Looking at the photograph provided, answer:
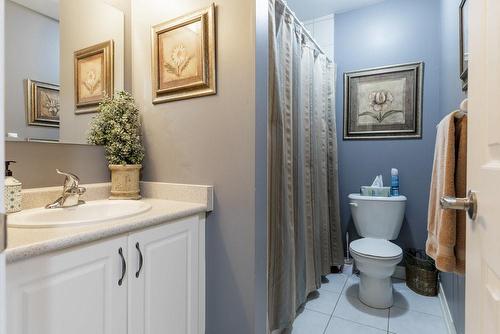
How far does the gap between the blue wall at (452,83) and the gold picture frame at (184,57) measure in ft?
4.13

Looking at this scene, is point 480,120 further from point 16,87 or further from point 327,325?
point 16,87

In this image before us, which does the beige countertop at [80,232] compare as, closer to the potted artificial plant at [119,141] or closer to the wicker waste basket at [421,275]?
the potted artificial plant at [119,141]

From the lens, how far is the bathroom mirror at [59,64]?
1.08 metres

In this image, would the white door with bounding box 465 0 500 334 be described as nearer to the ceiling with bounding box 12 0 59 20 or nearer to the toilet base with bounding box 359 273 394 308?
the toilet base with bounding box 359 273 394 308

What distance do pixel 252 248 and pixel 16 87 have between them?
3.93 feet

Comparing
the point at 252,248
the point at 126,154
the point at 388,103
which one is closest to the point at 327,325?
the point at 252,248

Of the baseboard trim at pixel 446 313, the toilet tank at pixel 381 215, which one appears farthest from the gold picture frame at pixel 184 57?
the baseboard trim at pixel 446 313

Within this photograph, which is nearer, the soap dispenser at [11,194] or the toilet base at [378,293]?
the soap dispenser at [11,194]

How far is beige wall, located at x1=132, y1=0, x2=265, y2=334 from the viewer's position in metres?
1.15

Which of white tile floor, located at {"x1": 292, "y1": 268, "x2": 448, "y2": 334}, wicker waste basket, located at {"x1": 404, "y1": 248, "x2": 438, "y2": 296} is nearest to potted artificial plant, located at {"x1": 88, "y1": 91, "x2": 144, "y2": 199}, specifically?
white tile floor, located at {"x1": 292, "y1": 268, "x2": 448, "y2": 334}

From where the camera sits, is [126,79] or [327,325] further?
[327,325]

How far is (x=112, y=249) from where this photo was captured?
0.85 metres

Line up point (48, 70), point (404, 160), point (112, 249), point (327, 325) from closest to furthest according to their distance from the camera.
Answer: point (112, 249) < point (48, 70) < point (327, 325) < point (404, 160)

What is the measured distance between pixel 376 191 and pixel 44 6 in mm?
2404
